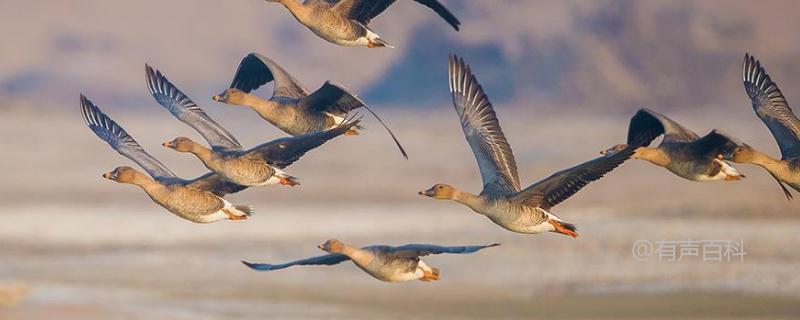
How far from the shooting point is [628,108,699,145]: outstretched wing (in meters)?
31.6

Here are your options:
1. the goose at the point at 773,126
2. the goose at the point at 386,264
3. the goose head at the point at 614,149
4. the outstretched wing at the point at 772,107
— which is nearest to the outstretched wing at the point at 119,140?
the goose at the point at 386,264

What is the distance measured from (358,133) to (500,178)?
4124mm

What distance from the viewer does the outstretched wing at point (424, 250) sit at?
26086 millimetres

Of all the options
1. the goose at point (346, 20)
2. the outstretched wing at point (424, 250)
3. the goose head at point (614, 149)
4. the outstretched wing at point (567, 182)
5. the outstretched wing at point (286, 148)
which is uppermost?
the goose at point (346, 20)

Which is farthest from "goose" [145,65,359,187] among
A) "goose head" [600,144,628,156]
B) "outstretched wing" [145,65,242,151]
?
"goose head" [600,144,628,156]

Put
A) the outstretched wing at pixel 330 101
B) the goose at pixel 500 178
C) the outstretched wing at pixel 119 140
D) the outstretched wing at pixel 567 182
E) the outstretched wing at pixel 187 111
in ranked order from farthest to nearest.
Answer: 1. the outstretched wing at pixel 119 140
2. the outstretched wing at pixel 330 101
3. the outstretched wing at pixel 187 111
4. the goose at pixel 500 178
5. the outstretched wing at pixel 567 182

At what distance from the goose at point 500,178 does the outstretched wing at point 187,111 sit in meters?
4.04

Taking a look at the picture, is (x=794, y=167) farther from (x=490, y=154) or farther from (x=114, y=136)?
(x=114, y=136)

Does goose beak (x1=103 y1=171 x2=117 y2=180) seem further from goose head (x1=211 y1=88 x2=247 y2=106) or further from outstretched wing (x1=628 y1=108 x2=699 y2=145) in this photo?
outstretched wing (x1=628 y1=108 x2=699 y2=145)

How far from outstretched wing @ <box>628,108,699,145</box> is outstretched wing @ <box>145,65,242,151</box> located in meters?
8.04

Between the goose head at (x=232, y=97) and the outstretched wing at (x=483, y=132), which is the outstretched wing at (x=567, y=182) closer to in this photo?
the outstretched wing at (x=483, y=132)

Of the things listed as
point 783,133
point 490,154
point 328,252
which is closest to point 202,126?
point 328,252

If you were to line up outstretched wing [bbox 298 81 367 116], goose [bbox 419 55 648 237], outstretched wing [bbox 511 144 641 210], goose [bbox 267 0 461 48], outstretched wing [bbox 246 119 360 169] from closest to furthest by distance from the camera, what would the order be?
outstretched wing [bbox 511 144 641 210] → goose [bbox 419 55 648 237] → outstretched wing [bbox 246 119 360 169] → goose [bbox 267 0 461 48] → outstretched wing [bbox 298 81 367 116]

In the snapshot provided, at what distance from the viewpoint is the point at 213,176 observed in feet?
100
